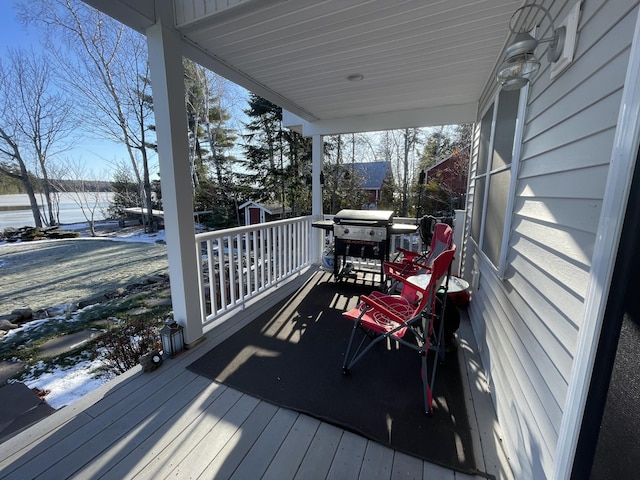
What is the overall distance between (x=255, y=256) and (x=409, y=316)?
2.00 m

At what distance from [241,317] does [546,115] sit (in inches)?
118

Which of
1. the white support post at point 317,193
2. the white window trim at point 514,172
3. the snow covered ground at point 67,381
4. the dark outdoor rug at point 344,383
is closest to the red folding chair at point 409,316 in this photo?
the dark outdoor rug at point 344,383

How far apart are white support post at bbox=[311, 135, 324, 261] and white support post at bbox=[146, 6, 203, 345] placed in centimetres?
268

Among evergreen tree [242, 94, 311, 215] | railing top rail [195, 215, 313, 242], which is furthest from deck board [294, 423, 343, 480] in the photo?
evergreen tree [242, 94, 311, 215]

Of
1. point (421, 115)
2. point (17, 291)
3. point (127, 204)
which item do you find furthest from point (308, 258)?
point (127, 204)

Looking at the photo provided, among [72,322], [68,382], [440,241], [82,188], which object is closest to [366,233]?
[440,241]

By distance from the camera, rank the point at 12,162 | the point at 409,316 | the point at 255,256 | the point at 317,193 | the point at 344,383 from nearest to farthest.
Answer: the point at 344,383
the point at 409,316
the point at 255,256
the point at 317,193
the point at 12,162

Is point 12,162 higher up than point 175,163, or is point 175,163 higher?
point 12,162

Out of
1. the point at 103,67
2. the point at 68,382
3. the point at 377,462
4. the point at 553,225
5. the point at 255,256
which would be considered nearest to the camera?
the point at 553,225

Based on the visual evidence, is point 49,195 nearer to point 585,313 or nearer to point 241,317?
point 241,317

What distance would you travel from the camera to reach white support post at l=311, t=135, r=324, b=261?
4.75m

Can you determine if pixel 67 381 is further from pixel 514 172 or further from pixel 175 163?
pixel 514 172

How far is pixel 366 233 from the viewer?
11.8 ft

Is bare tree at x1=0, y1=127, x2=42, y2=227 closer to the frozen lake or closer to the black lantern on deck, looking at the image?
the frozen lake
